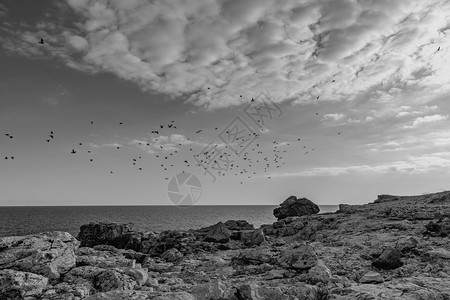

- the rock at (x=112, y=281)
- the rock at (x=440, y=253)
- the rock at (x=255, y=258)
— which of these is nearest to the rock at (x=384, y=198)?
the rock at (x=440, y=253)

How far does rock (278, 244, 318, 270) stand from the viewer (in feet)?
35.4

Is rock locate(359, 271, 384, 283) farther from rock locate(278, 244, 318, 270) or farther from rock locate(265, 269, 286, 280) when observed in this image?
rock locate(265, 269, 286, 280)

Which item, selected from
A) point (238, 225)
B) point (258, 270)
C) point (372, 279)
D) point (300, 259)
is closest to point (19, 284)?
point (258, 270)

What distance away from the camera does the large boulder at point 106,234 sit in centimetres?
2536

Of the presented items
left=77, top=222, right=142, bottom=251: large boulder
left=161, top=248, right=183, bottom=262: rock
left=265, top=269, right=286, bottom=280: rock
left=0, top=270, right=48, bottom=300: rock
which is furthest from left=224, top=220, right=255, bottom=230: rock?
left=0, top=270, right=48, bottom=300: rock

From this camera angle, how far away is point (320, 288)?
816cm

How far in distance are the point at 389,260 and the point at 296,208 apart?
94.5ft

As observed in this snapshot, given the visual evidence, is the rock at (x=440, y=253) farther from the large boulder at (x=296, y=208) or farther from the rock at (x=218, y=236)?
the large boulder at (x=296, y=208)

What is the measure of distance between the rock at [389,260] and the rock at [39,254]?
10447mm

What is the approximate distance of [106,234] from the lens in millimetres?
26422

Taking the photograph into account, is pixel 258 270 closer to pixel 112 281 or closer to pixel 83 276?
pixel 112 281

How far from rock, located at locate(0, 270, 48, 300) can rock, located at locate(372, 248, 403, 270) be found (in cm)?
1072

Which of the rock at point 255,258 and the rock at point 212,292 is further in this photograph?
the rock at point 255,258

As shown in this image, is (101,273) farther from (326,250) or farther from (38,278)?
(326,250)
